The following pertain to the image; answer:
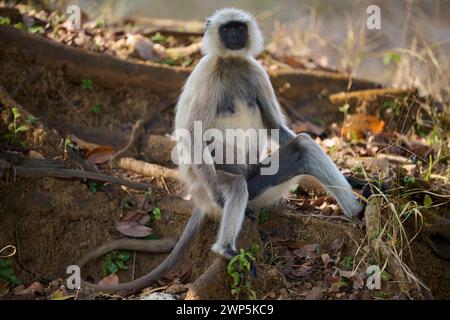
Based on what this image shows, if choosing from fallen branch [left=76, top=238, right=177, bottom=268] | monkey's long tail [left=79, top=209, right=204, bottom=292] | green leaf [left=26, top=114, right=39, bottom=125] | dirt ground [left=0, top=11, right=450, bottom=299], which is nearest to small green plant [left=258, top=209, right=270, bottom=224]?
dirt ground [left=0, top=11, right=450, bottom=299]

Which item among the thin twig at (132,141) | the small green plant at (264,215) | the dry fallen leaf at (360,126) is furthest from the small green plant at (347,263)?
the thin twig at (132,141)

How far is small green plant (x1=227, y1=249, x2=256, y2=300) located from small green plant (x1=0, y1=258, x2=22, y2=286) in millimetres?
1844

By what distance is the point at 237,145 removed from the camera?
15.9 ft

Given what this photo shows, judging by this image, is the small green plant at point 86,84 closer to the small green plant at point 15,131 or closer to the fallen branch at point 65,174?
the small green plant at point 15,131

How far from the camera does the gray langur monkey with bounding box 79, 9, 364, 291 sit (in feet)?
14.8

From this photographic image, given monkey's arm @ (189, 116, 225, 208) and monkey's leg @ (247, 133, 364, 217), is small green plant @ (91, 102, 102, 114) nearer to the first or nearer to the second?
monkey's arm @ (189, 116, 225, 208)

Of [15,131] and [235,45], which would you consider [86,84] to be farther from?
[235,45]

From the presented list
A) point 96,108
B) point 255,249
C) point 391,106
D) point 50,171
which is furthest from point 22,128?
point 391,106

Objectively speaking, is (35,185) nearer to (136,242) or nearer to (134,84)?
(136,242)

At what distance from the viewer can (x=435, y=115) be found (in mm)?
6266

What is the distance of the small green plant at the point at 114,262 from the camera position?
16.4 ft

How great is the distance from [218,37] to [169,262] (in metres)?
1.75
